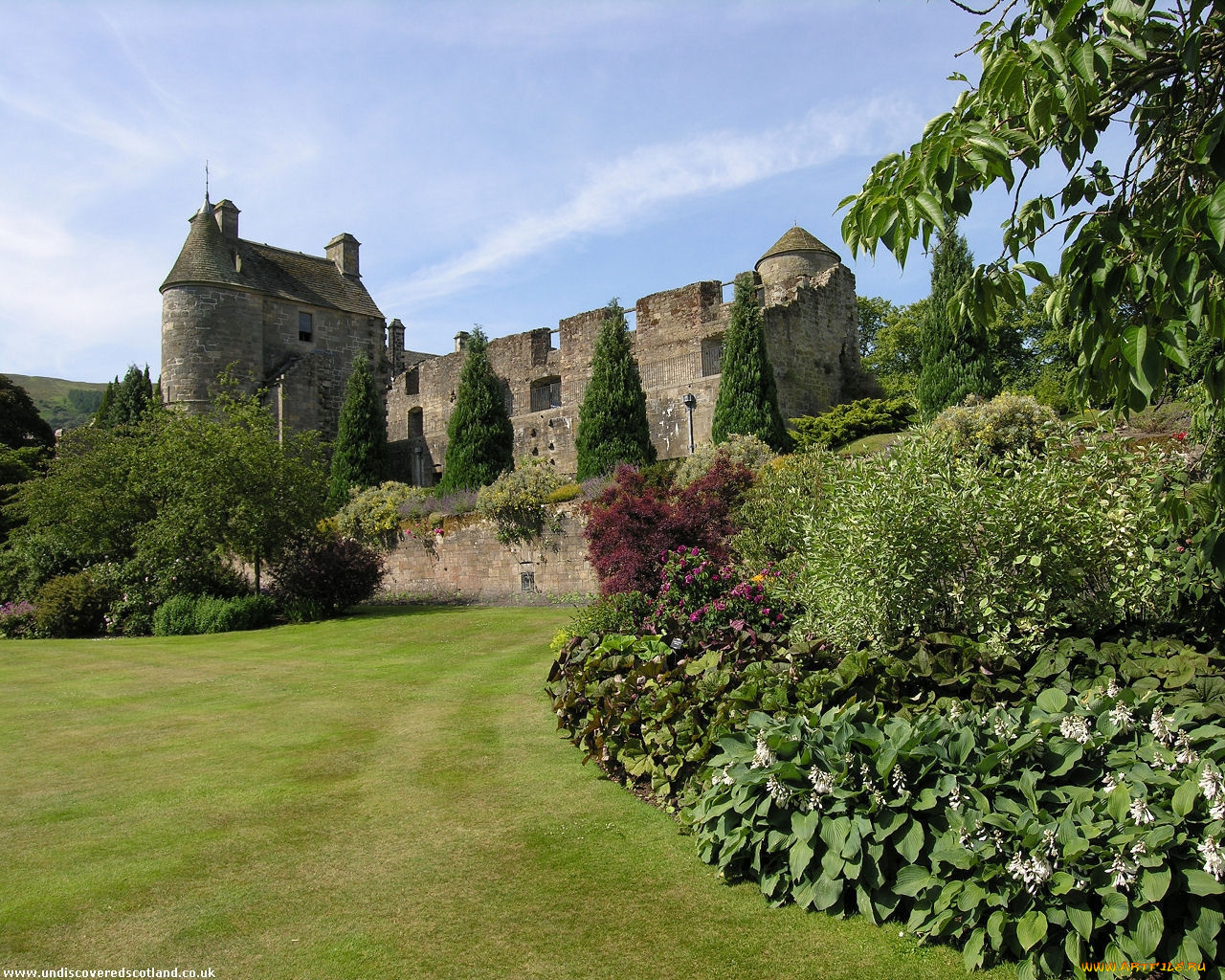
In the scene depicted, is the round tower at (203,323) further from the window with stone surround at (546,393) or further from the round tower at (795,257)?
the round tower at (795,257)

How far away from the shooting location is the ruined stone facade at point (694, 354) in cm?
2514

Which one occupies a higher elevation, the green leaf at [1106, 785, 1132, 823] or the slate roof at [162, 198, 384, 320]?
the slate roof at [162, 198, 384, 320]

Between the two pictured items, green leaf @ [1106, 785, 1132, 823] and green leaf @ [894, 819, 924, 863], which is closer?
green leaf @ [1106, 785, 1132, 823]

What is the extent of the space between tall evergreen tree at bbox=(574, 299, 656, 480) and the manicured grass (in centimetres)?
1407

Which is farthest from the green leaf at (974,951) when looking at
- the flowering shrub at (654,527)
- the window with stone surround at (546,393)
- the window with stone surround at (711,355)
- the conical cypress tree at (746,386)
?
the window with stone surround at (546,393)

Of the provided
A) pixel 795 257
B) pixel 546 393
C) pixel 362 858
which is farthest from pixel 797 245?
pixel 362 858

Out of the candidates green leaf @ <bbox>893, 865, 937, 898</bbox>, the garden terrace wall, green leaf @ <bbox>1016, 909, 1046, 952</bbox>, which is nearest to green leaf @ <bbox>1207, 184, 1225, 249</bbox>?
green leaf @ <bbox>1016, 909, 1046, 952</bbox>

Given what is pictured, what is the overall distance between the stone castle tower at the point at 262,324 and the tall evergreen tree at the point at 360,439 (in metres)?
3.39

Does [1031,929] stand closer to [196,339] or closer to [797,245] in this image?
[797,245]

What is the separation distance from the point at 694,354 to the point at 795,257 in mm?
5906

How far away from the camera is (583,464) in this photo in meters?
24.0

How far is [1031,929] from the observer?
395 cm

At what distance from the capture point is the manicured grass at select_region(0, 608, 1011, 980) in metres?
4.33

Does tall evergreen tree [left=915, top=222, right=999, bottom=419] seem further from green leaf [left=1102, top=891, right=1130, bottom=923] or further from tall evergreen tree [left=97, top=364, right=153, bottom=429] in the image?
tall evergreen tree [left=97, top=364, right=153, bottom=429]
